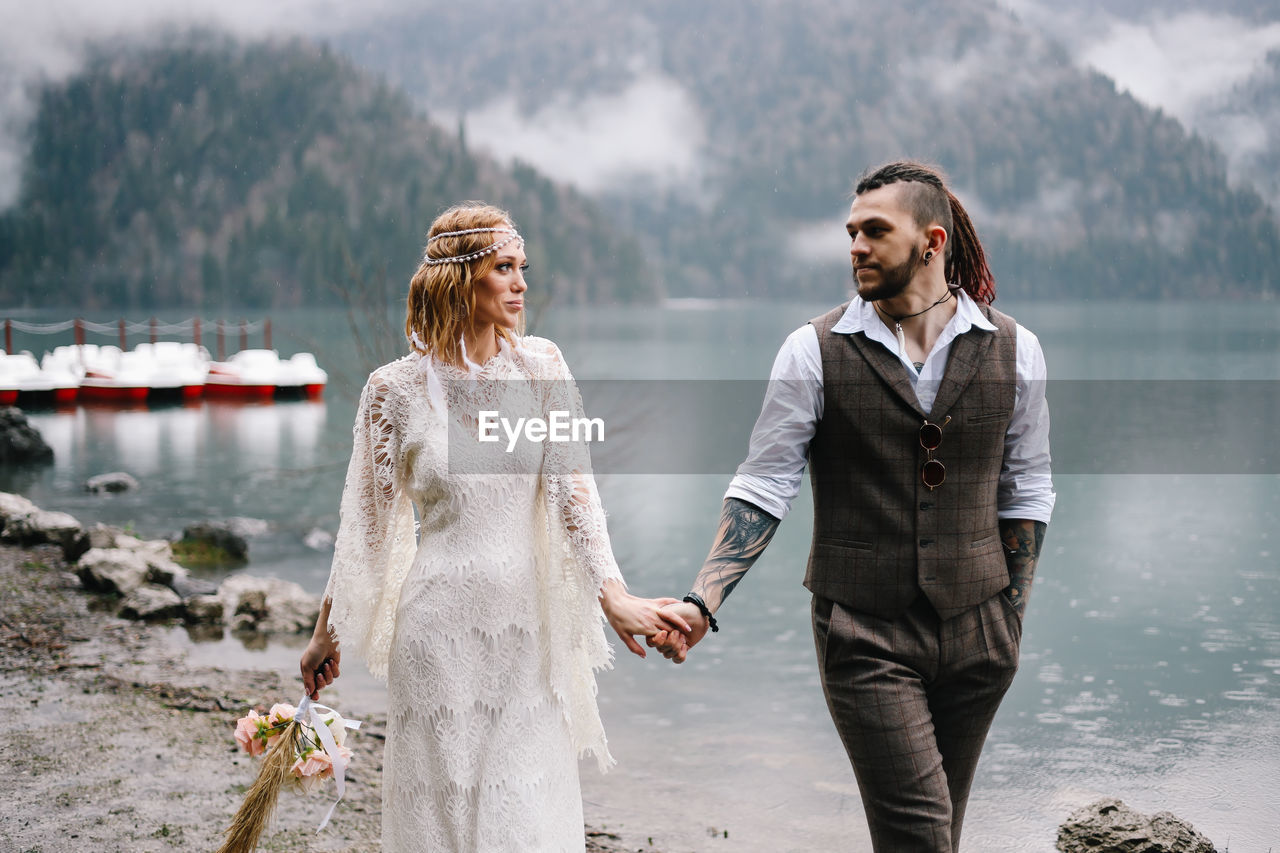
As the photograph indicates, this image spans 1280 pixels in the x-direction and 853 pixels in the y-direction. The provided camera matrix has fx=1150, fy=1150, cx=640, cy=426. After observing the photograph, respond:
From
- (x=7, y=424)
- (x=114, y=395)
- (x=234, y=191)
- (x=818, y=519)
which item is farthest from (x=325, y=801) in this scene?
(x=234, y=191)

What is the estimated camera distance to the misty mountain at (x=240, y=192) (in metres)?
137

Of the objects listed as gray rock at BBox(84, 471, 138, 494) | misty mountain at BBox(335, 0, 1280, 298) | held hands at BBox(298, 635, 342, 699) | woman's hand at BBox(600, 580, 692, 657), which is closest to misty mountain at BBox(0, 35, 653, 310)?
misty mountain at BBox(335, 0, 1280, 298)

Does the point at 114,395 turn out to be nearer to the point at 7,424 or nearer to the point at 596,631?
the point at 7,424

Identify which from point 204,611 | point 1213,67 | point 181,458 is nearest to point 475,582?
point 204,611

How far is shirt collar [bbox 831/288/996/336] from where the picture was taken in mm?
2594

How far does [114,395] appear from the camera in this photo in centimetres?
3781

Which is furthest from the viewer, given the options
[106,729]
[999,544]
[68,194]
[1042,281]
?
[1042,281]

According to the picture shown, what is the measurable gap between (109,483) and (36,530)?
33.1 feet

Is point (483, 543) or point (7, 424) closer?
point (483, 543)

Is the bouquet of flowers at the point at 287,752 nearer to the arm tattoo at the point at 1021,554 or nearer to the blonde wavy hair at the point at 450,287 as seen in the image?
the blonde wavy hair at the point at 450,287

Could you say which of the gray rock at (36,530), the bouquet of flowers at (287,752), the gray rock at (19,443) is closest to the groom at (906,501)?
the bouquet of flowers at (287,752)

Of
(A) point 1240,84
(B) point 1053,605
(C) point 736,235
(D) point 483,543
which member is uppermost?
(A) point 1240,84

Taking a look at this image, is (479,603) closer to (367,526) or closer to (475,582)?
(475,582)

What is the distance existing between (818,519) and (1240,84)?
188 m
